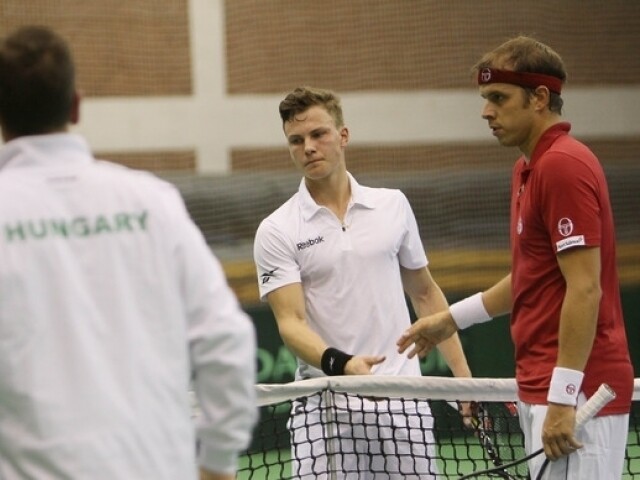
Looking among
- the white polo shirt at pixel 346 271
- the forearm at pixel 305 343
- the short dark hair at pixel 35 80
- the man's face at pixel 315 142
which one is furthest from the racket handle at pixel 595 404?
the short dark hair at pixel 35 80

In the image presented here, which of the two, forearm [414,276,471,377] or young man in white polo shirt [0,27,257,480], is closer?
young man in white polo shirt [0,27,257,480]

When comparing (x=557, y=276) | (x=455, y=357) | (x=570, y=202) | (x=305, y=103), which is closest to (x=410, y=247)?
(x=455, y=357)

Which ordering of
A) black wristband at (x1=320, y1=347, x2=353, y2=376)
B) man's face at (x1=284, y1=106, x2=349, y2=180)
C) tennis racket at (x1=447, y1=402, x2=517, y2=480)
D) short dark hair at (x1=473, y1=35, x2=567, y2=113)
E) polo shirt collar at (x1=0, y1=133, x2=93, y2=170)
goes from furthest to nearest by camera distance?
1. man's face at (x1=284, y1=106, x2=349, y2=180)
2. tennis racket at (x1=447, y1=402, x2=517, y2=480)
3. black wristband at (x1=320, y1=347, x2=353, y2=376)
4. short dark hair at (x1=473, y1=35, x2=567, y2=113)
5. polo shirt collar at (x1=0, y1=133, x2=93, y2=170)

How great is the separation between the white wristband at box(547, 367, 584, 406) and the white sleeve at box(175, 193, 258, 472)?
4.93ft

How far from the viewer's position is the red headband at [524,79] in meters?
Answer: 4.05

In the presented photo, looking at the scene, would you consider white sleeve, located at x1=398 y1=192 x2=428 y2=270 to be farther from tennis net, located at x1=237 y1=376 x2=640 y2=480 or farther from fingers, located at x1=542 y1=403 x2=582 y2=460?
fingers, located at x1=542 y1=403 x2=582 y2=460

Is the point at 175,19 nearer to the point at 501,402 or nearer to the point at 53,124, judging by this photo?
the point at 501,402

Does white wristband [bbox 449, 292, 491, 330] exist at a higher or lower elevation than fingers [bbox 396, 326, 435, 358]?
higher

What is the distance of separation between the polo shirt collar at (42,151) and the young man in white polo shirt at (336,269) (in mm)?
2486

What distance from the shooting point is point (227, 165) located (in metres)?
15.3

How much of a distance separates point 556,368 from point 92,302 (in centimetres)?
177

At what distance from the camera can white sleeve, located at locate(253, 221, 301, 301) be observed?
511cm

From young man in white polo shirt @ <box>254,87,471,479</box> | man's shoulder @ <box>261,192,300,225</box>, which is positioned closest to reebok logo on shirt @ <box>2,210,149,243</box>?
young man in white polo shirt @ <box>254,87,471,479</box>

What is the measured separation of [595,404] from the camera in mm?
3850
